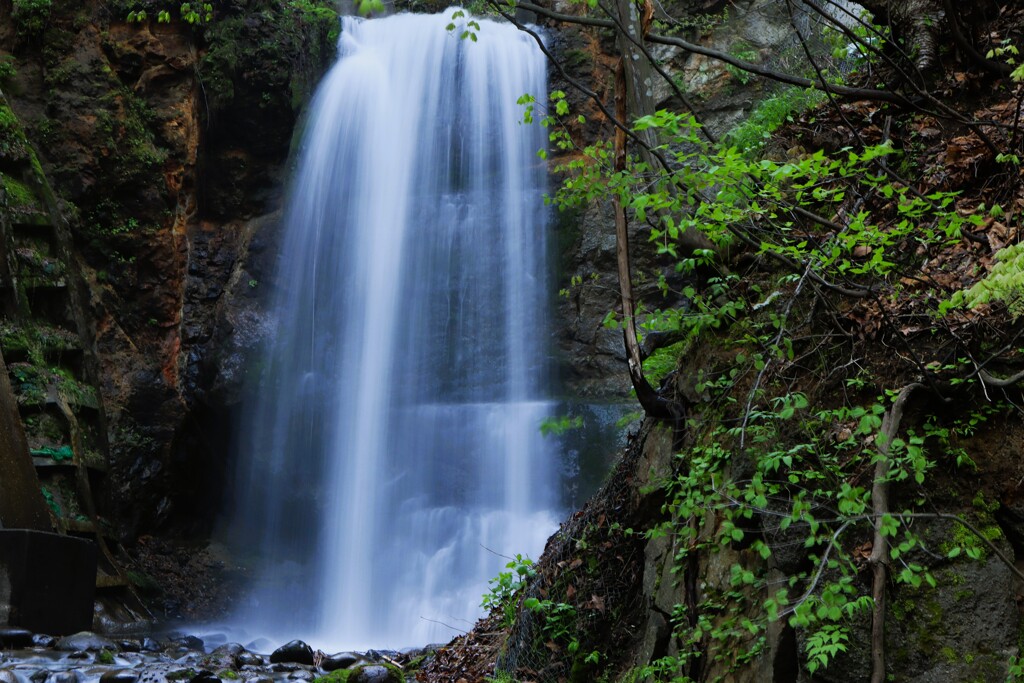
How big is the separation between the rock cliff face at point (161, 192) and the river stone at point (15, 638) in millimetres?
5544

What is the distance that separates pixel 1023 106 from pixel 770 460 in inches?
108

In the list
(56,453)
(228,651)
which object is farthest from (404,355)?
(228,651)

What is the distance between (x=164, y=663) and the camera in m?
7.57

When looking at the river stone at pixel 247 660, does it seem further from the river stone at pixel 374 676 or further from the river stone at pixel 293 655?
the river stone at pixel 374 676

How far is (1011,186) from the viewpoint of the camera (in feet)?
15.0

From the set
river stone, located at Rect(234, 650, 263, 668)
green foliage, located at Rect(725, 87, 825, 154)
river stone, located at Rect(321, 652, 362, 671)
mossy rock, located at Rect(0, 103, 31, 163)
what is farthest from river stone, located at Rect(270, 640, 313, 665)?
mossy rock, located at Rect(0, 103, 31, 163)

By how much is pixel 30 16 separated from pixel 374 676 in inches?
494

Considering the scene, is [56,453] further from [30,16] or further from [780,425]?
[780,425]

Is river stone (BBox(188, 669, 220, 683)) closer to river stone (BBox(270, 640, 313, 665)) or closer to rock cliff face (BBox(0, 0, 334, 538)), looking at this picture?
river stone (BBox(270, 640, 313, 665))

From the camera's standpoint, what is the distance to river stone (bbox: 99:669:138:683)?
21.5 ft

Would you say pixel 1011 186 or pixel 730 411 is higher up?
pixel 1011 186

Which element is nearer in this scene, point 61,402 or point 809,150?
point 809,150

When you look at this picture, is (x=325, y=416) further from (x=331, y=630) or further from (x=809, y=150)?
(x=809, y=150)

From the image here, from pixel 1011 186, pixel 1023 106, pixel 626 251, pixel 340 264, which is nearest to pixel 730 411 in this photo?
pixel 626 251
